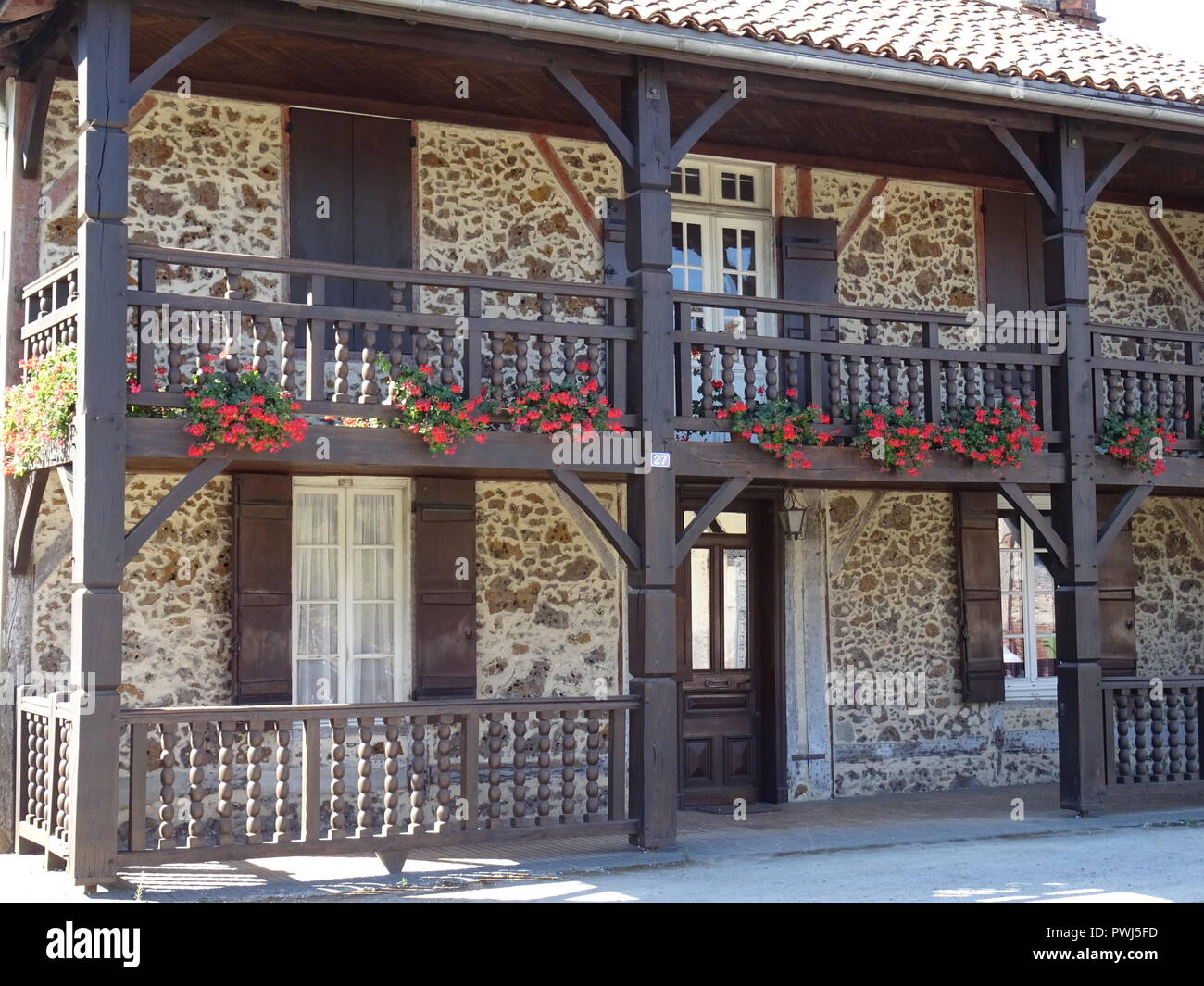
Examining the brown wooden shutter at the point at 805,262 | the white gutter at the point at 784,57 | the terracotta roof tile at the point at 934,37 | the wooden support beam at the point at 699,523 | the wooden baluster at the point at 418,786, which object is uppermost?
the terracotta roof tile at the point at 934,37

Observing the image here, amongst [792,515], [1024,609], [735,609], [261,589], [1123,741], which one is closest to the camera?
[261,589]

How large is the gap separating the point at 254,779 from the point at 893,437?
428cm

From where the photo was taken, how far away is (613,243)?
10.3 m

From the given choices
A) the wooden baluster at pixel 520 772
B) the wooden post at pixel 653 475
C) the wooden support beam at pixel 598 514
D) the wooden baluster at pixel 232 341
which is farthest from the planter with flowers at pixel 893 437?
the wooden baluster at pixel 232 341

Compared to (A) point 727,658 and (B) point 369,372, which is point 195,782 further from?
(A) point 727,658

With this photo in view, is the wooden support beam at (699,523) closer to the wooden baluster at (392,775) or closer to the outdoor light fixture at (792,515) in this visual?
the wooden baluster at (392,775)

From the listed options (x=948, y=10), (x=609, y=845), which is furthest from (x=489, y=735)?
(x=948, y=10)

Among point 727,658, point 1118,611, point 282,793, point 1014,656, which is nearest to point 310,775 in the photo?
point 282,793

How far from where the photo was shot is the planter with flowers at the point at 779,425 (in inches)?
339

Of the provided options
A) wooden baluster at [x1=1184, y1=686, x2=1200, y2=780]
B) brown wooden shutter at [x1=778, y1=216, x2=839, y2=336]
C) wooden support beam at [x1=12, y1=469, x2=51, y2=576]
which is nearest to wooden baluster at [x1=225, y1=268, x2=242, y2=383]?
wooden support beam at [x1=12, y1=469, x2=51, y2=576]

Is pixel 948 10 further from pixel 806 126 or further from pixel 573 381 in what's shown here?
pixel 573 381

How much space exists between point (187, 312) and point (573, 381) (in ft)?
7.12

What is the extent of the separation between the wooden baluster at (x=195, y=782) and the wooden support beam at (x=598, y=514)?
2.34 meters
